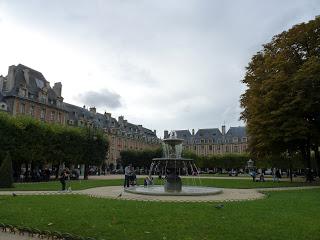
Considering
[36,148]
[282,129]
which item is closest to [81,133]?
[36,148]

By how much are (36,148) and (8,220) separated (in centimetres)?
3397

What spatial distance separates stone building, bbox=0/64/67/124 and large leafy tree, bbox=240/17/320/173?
46.5 m

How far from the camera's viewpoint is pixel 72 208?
15.1m

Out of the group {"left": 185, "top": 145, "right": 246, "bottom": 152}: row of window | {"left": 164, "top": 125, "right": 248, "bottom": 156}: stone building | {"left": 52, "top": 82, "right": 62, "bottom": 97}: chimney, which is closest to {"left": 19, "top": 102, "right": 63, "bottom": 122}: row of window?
{"left": 52, "top": 82, "right": 62, "bottom": 97}: chimney

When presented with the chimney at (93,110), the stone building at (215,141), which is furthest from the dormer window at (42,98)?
the stone building at (215,141)

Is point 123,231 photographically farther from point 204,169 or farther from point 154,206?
point 204,169

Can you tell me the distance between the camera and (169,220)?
1224 cm

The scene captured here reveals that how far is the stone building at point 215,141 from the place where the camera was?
150 meters

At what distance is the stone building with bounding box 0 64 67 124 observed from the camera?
2800 inches

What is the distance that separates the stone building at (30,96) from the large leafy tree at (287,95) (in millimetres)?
46463

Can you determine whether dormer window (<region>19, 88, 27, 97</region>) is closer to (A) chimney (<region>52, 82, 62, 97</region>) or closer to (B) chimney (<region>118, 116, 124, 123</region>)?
(A) chimney (<region>52, 82, 62, 97</region>)

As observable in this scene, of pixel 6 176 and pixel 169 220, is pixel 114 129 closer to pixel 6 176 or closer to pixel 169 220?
pixel 6 176

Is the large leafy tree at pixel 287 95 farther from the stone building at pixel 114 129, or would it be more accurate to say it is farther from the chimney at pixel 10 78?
the stone building at pixel 114 129

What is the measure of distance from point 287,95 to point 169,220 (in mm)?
27924
